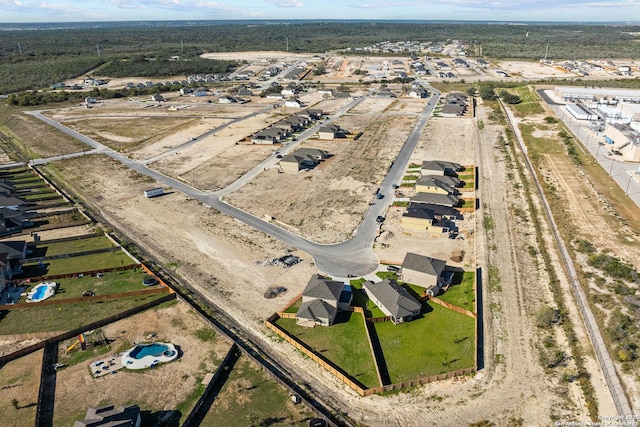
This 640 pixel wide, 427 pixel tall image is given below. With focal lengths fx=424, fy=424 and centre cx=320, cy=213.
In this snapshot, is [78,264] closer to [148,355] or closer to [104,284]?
[104,284]

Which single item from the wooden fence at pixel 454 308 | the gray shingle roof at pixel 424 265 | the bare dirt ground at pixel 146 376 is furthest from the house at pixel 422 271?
the bare dirt ground at pixel 146 376

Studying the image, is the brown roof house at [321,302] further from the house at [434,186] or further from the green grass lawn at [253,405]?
the house at [434,186]

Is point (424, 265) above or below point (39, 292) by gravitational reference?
above

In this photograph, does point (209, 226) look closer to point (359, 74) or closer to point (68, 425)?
point (68, 425)

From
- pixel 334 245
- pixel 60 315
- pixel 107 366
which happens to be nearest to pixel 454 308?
pixel 334 245

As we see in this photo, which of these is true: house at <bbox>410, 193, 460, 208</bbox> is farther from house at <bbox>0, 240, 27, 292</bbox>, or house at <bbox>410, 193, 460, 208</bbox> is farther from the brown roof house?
house at <bbox>0, 240, 27, 292</bbox>
